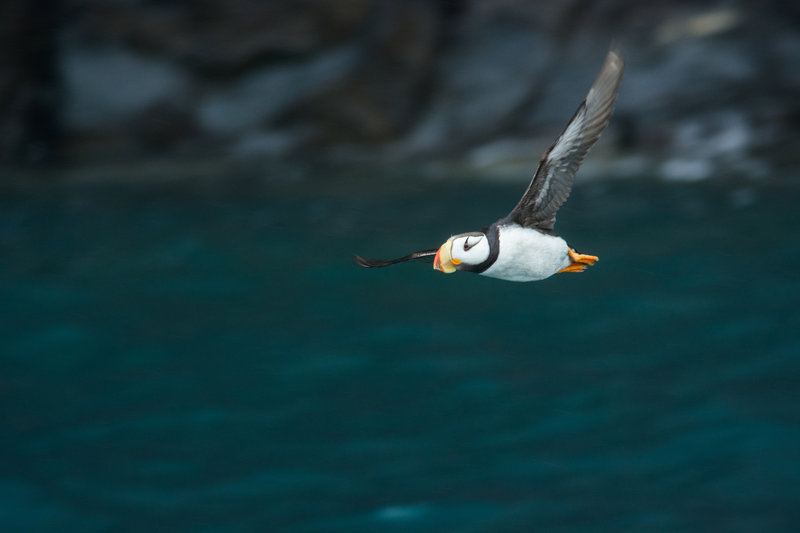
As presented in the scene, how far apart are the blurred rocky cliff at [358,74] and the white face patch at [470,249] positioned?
7.02 metres

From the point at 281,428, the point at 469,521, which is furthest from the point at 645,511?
the point at 281,428

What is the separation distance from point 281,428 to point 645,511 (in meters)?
2.37

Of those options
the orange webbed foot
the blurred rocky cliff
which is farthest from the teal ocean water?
the orange webbed foot

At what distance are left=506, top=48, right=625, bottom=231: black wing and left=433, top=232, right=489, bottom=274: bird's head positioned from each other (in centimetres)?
33

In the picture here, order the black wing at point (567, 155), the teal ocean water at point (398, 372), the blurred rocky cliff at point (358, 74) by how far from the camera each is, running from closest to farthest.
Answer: the black wing at point (567, 155), the teal ocean water at point (398, 372), the blurred rocky cliff at point (358, 74)

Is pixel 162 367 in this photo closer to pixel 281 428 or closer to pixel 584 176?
pixel 281 428

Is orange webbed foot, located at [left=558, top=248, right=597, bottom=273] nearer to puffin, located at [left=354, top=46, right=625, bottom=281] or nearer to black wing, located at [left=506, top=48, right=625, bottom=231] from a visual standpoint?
puffin, located at [left=354, top=46, right=625, bottom=281]

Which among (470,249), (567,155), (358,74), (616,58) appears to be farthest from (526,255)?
(358,74)

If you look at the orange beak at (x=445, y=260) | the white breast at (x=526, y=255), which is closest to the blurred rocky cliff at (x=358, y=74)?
the white breast at (x=526, y=255)

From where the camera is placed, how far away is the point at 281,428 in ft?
21.6

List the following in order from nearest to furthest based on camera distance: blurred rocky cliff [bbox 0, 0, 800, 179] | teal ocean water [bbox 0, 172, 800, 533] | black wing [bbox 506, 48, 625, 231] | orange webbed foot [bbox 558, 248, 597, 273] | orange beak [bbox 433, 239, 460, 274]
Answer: orange beak [bbox 433, 239, 460, 274] < black wing [bbox 506, 48, 625, 231] < orange webbed foot [bbox 558, 248, 597, 273] < teal ocean water [bbox 0, 172, 800, 533] < blurred rocky cliff [bbox 0, 0, 800, 179]

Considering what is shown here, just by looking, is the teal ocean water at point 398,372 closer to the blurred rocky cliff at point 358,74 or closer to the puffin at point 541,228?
the blurred rocky cliff at point 358,74

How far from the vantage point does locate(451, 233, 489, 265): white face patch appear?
3057 mm

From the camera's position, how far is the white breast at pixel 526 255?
3.20 meters
